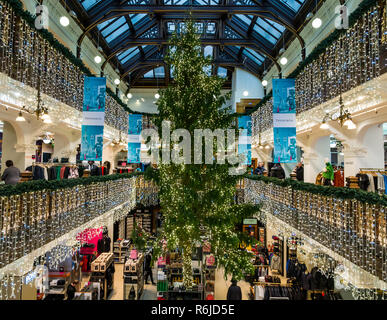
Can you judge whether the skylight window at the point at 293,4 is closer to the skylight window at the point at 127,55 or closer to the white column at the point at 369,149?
the white column at the point at 369,149

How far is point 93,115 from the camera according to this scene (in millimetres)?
8766

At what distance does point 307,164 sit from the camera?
11227 millimetres

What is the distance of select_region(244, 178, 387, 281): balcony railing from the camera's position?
4.27 m

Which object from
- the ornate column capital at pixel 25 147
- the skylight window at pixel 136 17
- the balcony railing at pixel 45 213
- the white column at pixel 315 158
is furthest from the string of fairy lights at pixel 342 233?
the skylight window at pixel 136 17

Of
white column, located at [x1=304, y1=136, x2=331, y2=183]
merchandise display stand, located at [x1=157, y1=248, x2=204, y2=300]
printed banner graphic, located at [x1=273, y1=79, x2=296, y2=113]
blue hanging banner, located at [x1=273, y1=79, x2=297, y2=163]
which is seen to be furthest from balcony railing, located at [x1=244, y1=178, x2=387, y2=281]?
merchandise display stand, located at [x1=157, y1=248, x2=204, y2=300]

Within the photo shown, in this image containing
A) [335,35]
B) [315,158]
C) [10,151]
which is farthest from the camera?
[315,158]

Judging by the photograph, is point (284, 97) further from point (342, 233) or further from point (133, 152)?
point (133, 152)

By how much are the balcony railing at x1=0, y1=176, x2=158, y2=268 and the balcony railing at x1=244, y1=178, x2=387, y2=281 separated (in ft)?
20.2

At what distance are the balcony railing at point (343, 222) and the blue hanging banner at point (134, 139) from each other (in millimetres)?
8547

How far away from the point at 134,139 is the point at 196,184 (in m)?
8.51

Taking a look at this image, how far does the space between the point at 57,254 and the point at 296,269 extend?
8.29m

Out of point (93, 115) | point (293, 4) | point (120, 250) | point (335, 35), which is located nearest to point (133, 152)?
point (120, 250)
